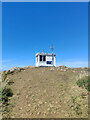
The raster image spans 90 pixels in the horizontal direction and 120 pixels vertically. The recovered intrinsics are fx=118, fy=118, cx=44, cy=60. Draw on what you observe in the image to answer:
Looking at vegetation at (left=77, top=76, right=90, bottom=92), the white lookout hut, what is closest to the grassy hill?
vegetation at (left=77, top=76, right=90, bottom=92)

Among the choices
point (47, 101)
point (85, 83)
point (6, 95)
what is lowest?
point (47, 101)

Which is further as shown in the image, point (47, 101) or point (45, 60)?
point (45, 60)

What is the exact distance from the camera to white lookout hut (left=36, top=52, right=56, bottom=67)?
22938mm

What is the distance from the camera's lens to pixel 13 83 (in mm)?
10109

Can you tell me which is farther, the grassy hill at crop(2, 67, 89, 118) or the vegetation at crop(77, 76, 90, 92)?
the vegetation at crop(77, 76, 90, 92)

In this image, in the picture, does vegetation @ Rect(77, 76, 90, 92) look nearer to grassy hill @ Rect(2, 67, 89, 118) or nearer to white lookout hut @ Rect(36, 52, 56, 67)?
grassy hill @ Rect(2, 67, 89, 118)

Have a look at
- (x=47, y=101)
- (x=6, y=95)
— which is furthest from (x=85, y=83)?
(x=6, y=95)

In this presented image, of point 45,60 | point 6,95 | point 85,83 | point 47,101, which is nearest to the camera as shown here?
point 47,101

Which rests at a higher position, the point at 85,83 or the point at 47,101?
the point at 85,83

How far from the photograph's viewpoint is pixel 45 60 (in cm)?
2320

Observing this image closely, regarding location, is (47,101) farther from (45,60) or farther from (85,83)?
(45,60)

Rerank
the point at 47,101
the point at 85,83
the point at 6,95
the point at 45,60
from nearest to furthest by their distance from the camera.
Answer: the point at 47,101, the point at 6,95, the point at 85,83, the point at 45,60

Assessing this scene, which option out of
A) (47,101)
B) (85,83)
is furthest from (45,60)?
(47,101)

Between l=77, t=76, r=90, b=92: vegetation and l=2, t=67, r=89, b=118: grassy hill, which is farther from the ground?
l=77, t=76, r=90, b=92: vegetation
